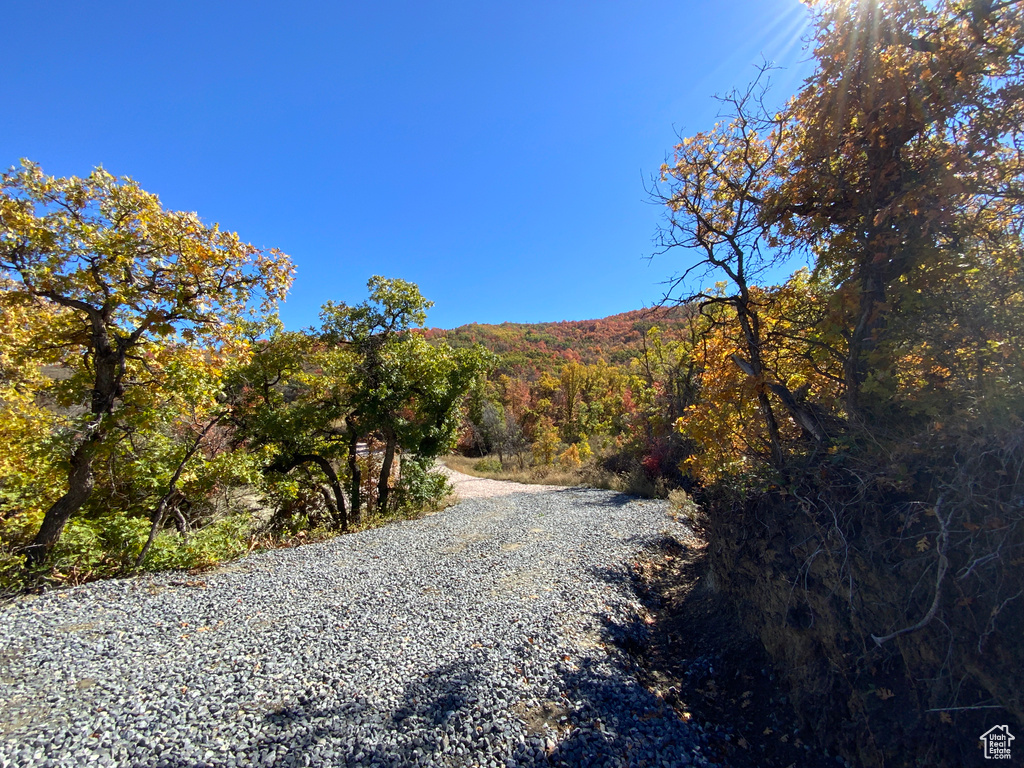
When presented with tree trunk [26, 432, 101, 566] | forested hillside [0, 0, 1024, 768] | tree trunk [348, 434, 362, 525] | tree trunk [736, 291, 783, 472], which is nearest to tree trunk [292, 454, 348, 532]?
tree trunk [348, 434, 362, 525]

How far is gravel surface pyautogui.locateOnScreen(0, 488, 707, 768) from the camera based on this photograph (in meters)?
2.41

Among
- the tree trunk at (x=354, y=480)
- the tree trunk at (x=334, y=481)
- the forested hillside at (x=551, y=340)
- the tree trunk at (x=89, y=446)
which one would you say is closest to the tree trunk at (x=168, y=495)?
the tree trunk at (x=89, y=446)

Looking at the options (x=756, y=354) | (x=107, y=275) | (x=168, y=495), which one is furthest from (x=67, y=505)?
(x=756, y=354)

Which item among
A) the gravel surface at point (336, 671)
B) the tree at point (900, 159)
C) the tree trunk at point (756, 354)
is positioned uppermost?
the tree at point (900, 159)

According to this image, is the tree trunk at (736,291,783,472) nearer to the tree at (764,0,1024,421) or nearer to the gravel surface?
the tree at (764,0,1024,421)

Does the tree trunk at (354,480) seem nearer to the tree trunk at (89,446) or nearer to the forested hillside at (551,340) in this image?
the tree trunk at (89,446)

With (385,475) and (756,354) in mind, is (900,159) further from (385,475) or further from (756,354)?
(385,475)

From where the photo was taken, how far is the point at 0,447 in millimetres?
4648

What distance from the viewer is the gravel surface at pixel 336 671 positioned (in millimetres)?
2408

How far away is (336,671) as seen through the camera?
317cm

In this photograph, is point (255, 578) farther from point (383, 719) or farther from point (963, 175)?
point (963, 175)

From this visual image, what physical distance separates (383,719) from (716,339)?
4.98m

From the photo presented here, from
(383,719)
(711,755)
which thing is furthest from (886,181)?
(383,719)

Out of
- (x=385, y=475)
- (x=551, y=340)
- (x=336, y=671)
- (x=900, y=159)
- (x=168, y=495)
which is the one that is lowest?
(x=336, y=671)
